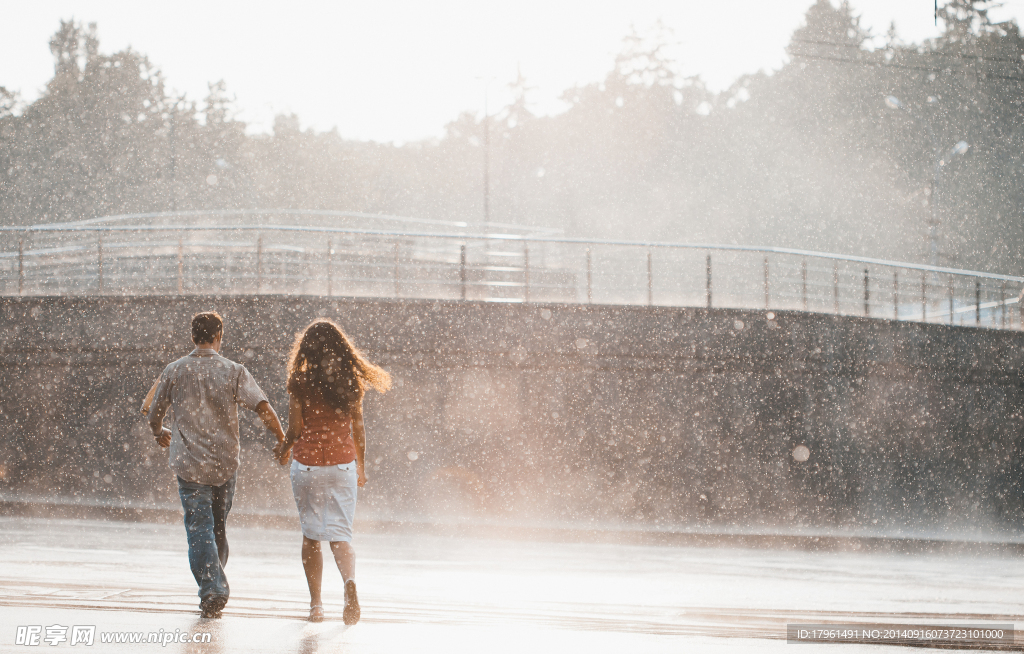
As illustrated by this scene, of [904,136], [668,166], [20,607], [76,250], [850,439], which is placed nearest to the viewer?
[20,607]

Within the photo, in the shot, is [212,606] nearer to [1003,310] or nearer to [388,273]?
[388,273]

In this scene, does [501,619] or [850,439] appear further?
[850,439]

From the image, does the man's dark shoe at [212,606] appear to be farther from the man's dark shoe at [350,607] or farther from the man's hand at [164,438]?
the man's hand at [164,438]

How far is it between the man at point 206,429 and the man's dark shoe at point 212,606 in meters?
0.01

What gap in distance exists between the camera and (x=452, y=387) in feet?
45.9

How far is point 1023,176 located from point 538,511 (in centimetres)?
3379

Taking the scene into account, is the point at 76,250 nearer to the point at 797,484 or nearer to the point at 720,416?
the point at 720,416

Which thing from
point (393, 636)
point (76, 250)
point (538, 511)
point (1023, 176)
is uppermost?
point (1023, 176)

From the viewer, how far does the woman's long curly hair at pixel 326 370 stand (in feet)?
18.7

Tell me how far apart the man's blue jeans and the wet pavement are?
243mm

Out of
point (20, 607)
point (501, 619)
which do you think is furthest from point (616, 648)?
point (20, 607)

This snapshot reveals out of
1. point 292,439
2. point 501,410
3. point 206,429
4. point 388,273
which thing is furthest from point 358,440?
point 388,273

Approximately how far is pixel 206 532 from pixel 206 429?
620 mm

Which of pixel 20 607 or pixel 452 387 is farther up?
pixel 452 387
